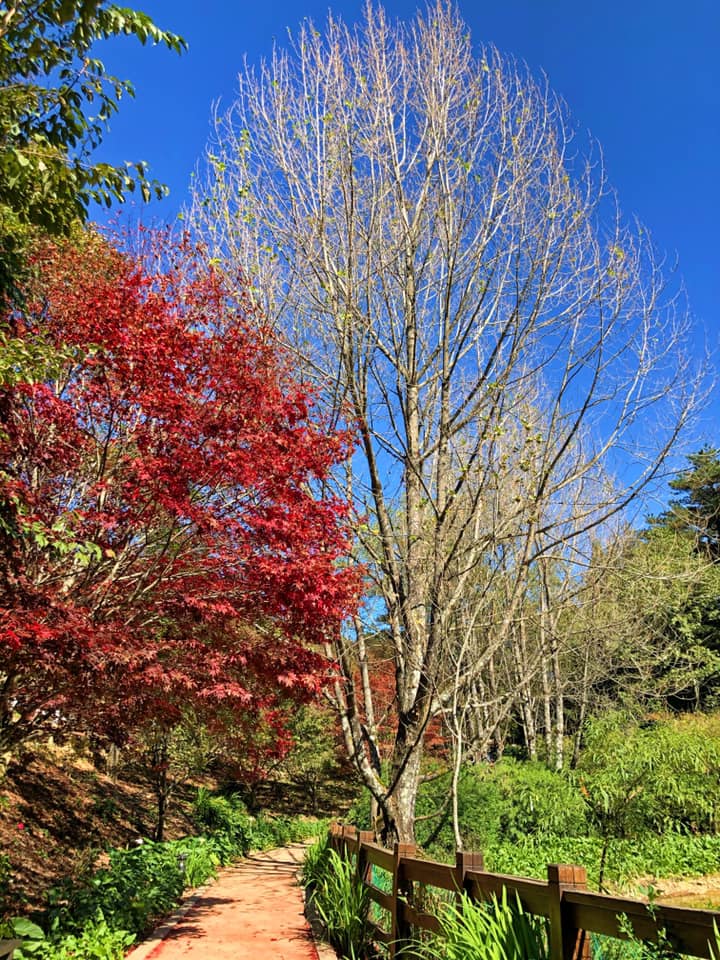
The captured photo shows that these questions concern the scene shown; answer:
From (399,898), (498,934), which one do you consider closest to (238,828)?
(399,898)

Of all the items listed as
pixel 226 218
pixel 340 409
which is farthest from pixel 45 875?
pixel 226 218

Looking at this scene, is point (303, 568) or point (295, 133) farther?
point (295, 133)

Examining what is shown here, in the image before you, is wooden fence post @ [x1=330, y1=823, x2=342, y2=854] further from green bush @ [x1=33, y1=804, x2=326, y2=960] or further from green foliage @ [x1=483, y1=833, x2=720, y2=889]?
green foliage @ [x1=483, y1=833, x2=720, y2=889]

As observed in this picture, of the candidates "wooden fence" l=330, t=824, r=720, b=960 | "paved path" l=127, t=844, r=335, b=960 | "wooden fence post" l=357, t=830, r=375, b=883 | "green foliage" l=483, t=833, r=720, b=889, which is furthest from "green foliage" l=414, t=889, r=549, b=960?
"green foliage" l=483, t=833, r=720, b=889

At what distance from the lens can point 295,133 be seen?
8.55 meters

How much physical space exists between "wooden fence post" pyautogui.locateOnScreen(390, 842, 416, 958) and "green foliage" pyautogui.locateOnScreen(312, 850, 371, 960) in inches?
34.1

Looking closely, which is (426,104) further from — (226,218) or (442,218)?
→ (226,218)

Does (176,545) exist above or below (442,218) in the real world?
below

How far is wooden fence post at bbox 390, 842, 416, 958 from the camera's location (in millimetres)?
4828

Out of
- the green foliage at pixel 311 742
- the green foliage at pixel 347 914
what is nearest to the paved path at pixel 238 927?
the green foliage at pixel 347 914

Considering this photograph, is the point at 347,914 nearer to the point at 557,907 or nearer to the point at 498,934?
the point at 498,934

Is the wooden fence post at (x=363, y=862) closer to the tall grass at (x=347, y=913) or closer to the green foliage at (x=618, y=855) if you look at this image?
the tall grass at (x=347, y=913)

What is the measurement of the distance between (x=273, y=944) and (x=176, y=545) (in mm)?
4002

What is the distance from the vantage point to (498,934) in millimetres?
3299
